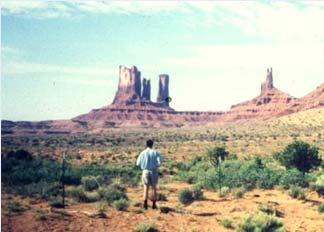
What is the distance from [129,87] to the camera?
144 m

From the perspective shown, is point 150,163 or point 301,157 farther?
point 301,157

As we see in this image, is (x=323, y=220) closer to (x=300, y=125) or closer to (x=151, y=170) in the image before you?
(x=151, y=170)

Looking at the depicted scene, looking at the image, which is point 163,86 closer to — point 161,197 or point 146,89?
Result: point 146,89

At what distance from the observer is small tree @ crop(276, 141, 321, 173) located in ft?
65.0

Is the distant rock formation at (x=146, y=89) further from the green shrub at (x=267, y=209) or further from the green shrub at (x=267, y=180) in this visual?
the green shrub at (x=267, y=209)

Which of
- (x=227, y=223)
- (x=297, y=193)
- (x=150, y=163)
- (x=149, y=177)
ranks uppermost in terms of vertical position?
(x=150, y=163)

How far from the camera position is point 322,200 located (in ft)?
47.8

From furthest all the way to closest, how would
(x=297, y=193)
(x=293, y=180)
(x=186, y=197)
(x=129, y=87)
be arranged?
(x=129, y=87)
(x=293, y=180)
(x=297, y=193)
(x=186, y=197)

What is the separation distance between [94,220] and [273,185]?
334 inches

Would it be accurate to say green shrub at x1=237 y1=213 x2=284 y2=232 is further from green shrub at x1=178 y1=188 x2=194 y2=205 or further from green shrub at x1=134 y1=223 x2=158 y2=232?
green shrub at x1=178 y1=188 x2=194 y2=205

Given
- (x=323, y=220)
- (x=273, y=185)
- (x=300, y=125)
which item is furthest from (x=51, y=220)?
(x=300, y=125)

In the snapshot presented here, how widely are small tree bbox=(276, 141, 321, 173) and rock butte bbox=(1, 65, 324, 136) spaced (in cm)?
9046

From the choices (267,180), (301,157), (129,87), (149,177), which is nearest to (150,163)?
(149,177)

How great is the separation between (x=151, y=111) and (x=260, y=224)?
412 ft
